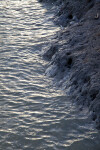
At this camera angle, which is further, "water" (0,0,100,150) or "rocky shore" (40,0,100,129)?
"rocky shore" (40,0,100,129)

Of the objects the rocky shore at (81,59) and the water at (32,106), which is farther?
the rocky shore at (81,59)

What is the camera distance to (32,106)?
7.66 m

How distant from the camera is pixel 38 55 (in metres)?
10.2

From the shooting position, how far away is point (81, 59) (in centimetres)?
847

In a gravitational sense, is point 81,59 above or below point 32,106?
above

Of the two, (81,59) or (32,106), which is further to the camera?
(81,59)

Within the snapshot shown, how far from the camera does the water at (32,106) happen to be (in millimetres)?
6504

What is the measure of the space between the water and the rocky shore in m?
0.28

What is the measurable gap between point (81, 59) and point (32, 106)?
6.22 ft

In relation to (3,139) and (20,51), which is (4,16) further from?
(3,139)

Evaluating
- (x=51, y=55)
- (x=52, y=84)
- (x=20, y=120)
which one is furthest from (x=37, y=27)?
(x=20, y=120)

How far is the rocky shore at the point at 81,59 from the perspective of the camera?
24.5 ft

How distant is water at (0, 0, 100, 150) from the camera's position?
650cm

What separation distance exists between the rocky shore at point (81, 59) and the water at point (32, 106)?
28 cm
